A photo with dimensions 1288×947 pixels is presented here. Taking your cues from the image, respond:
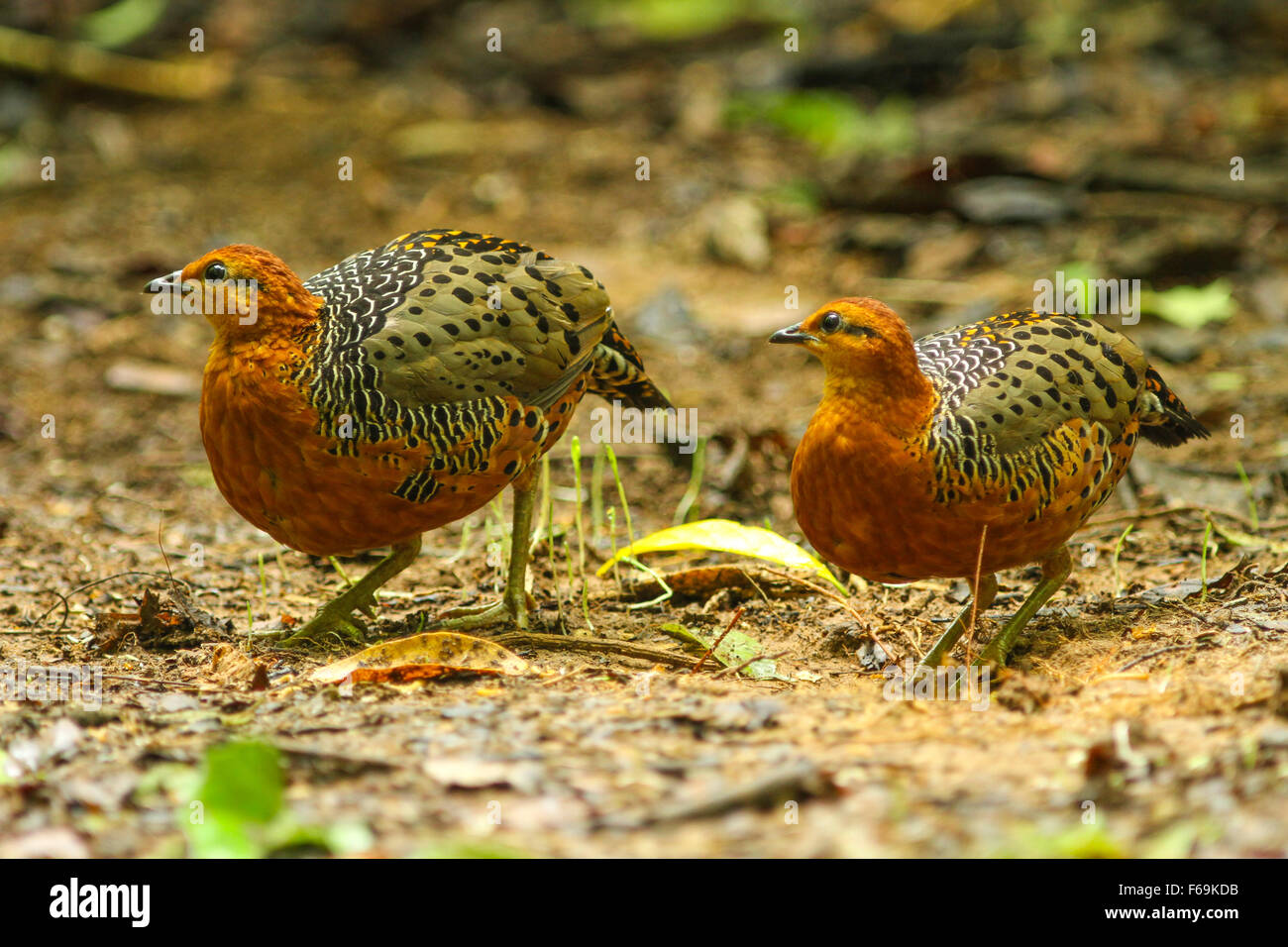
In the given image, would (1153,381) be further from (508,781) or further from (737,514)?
(508,781)

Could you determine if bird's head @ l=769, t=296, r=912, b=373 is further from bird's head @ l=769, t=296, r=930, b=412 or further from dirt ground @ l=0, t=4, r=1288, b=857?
dirt ground @ l=0, t=4, r=1288, b=857

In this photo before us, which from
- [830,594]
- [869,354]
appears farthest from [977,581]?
[869,354]

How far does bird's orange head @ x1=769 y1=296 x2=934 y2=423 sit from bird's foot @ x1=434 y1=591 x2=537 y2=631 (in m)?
1.54

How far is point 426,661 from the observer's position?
4703mm

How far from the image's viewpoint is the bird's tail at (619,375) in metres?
5.80

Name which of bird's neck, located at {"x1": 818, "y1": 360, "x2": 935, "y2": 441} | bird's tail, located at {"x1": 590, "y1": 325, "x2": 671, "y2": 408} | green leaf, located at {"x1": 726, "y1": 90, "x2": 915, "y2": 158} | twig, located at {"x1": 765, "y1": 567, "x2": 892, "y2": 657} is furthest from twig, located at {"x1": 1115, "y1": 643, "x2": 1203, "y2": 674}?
green leaf, located at {"x1": 726, "y1": 90, "x2": 915, "y2": 158}

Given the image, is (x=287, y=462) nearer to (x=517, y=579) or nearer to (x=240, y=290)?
(x=240, y=290)

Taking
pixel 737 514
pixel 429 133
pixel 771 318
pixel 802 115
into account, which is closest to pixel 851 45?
pixel 802 115

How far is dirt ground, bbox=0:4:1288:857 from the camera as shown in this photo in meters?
3.40

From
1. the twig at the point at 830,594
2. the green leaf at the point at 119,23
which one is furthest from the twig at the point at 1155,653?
the green leaf at the point at 119,23

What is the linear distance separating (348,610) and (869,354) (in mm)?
2172

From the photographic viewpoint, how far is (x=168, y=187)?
11.3m

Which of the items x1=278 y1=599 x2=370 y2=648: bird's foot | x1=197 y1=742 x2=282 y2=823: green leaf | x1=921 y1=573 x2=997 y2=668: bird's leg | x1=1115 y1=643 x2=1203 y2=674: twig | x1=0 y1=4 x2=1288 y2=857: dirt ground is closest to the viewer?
x1=197 y1=742 x2=282 y2=823: green leaf

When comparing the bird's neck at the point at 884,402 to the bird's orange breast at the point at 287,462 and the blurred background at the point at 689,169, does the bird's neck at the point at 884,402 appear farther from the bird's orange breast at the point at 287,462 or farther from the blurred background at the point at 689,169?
the blurred background at the point at 689,169
